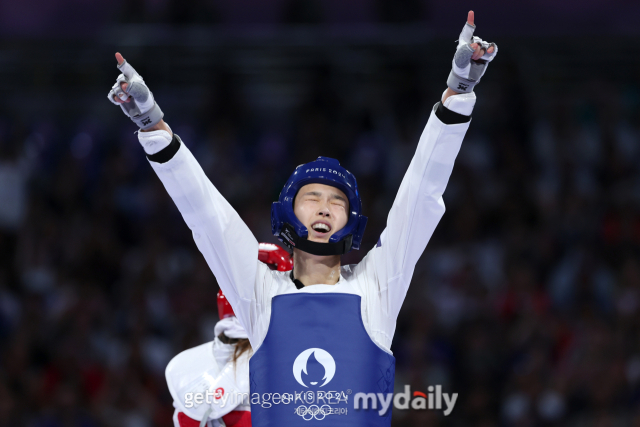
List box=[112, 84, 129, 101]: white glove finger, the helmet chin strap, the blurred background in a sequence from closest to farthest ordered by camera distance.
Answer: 1. box=[112, 84, 129, 101]: white glove finger
2. the helmet chin strap
3. the blurred background

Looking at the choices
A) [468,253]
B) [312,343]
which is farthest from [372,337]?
[468,253]

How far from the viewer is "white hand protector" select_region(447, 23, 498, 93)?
11.0 ft

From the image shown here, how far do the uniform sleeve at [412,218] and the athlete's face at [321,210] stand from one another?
0.77ft

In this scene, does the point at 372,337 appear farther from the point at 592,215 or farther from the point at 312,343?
the point at 592,215

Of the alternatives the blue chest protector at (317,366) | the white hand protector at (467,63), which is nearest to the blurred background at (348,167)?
the blue chest protector at (317,366)

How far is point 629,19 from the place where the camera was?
9.33 m

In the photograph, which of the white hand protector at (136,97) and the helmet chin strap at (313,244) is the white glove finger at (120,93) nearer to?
the white hand protector at (136,97)

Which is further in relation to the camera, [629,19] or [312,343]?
[629,19]

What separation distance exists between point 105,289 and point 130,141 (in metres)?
1.92

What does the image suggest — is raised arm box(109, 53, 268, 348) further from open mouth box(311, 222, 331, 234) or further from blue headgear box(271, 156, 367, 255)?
open mouth box(311, 222, 331, 234)

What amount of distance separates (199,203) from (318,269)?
0.67m

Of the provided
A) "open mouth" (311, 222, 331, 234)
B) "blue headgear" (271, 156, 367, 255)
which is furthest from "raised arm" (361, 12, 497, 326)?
"open mouth" (311, 222, 331, 234)

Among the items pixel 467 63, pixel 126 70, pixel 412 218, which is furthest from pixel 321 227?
pixel 126 70

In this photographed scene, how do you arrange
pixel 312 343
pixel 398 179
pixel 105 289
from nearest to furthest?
pixel 312 343
pixel 105 289
pixel 398 179
